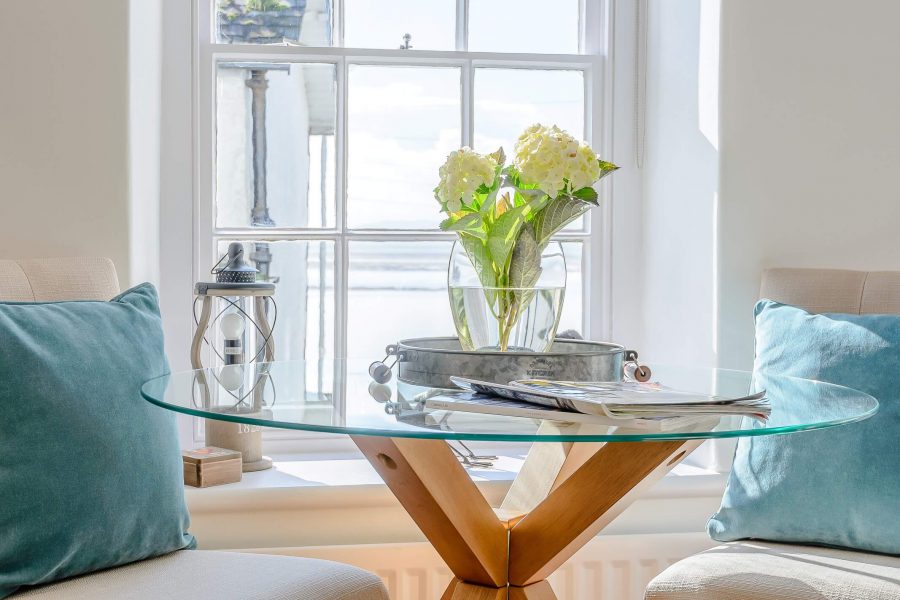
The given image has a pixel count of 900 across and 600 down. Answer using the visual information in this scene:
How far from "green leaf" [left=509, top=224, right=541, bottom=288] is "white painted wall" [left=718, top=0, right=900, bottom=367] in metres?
0.79

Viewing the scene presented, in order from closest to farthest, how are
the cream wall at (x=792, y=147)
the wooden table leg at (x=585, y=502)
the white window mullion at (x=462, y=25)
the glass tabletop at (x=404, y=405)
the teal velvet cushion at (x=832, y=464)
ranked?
the glass tabletop at (x=404, y=405)
the wooden table leg at (x=585, y=502)
the teal velvet cushion at (x=832, y=464)
the cream wall at (x=792, y=147)
the white window mullion at (x=462, y=25)

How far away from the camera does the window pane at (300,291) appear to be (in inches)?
99.0

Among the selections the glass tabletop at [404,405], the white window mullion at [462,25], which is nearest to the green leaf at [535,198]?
the glass tabletop at [404,405]

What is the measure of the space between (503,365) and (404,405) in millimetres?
207

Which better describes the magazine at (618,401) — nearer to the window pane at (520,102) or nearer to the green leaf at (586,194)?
the green leaf at (586,194)

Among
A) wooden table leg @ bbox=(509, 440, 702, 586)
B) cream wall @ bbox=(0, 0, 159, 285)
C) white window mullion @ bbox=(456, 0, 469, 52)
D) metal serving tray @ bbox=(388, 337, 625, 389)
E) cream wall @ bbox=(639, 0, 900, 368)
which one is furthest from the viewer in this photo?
white window mullion @ bbox=(456, 0, 469, 52)

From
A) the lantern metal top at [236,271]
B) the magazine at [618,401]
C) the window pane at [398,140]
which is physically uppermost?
the window pane at [398,140]

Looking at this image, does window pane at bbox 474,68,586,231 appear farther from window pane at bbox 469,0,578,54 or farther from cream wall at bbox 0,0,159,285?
cream wall at bbox 0,0,159,285

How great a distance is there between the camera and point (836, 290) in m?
2.12

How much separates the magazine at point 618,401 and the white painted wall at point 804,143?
1052mm

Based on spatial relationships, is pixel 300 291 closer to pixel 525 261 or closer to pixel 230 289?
pixel 230 289

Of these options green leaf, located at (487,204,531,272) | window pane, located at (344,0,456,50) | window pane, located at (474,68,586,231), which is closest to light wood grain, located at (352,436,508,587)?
green leaf, located at (487,204,531,272)

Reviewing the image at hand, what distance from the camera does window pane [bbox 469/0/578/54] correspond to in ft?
8.54

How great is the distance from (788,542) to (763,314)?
19.0 inches
